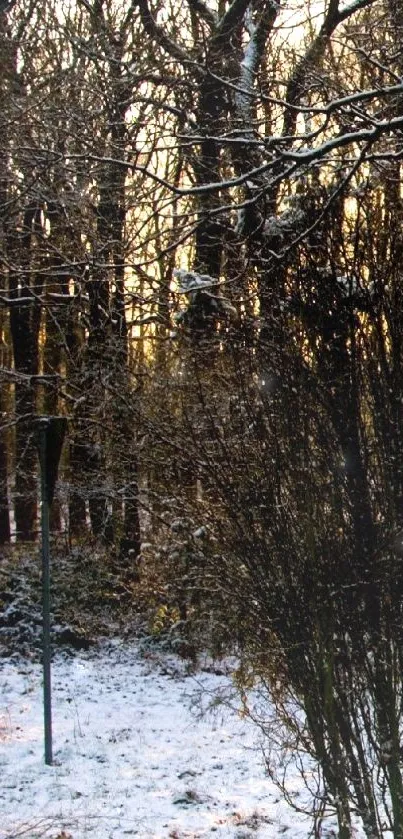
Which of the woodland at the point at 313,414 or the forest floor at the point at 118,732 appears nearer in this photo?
the woodland at the point at 313,414

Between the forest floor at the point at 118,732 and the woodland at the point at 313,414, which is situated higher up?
the woodland at the point at 313,414

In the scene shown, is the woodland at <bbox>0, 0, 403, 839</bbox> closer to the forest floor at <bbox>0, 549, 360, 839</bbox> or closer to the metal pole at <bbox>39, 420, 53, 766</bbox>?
the metal pole at <bbox>39, 420, 53, 766</bbox>

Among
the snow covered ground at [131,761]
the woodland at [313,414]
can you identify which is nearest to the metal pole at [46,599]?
the snow covered ground at [131,761]

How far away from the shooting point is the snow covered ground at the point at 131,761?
5.44m

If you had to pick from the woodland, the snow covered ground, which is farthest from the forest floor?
the woodland

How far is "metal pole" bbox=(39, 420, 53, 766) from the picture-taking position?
263 inches

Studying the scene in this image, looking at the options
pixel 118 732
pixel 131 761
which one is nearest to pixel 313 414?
pixel 131 761

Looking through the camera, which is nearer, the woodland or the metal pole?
the woodland

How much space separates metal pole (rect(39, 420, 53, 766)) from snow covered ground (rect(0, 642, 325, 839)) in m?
0.30

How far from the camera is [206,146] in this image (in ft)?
27.4

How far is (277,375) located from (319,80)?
2.14 meters

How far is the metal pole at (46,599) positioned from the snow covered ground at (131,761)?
30 centimetres

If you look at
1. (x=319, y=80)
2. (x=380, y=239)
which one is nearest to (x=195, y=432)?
(x=380, y=239)

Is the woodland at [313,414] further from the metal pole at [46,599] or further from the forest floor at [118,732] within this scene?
the forest floor at [118,732]
